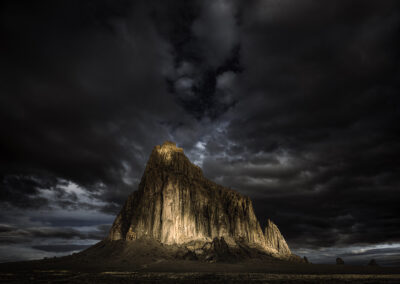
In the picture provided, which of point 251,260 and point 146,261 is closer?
point 146,261

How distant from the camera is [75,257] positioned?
6860 inches

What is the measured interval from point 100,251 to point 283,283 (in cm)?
16319

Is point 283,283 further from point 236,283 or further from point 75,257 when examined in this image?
point 75,257

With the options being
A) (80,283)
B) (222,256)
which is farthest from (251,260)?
(80,283)

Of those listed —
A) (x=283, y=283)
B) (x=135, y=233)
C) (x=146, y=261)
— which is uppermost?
(x=135, y=233)

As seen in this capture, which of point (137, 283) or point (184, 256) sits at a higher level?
point (184, 256)

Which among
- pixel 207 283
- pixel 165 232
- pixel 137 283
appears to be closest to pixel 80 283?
pixel 137 283

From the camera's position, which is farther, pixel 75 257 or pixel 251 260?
pixel 251 260

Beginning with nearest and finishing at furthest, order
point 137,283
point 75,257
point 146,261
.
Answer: point 137,283 < point 146,261 < point 75,257

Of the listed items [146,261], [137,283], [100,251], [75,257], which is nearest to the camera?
[137,283]

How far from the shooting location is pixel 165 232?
19875 centimetres

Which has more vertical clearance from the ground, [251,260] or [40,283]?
[251,260]

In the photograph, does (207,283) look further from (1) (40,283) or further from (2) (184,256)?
(2) (184,256)

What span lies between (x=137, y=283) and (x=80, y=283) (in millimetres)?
13632
